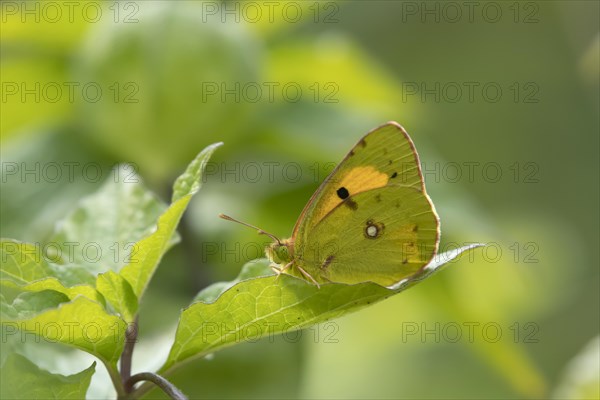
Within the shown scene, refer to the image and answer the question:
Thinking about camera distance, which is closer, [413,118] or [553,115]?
[413,118]

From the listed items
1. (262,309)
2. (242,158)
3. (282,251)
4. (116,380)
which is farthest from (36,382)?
(242,158)

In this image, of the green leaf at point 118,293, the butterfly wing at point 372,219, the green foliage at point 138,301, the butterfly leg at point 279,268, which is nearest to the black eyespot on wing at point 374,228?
the butterfly wing at point 372,219

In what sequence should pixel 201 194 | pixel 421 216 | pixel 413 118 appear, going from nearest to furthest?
pixel 421 216
pixel 201 194
pixel 413 118

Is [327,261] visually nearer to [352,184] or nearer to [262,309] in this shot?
[352,184]

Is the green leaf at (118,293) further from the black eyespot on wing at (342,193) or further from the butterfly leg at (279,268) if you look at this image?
the black eyespot on wing at (342,193)

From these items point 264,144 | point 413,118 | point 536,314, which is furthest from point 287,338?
point 536,314

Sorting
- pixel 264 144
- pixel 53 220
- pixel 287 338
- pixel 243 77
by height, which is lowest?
pixel 287 338

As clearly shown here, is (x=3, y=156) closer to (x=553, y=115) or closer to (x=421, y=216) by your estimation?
(x=421, y=216)
